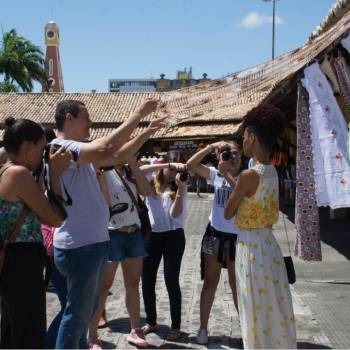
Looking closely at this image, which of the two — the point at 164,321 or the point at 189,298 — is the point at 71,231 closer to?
the point at 164,321

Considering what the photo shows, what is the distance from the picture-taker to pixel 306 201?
22.7ft

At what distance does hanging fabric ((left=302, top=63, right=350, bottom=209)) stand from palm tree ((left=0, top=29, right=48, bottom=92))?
1300 inches

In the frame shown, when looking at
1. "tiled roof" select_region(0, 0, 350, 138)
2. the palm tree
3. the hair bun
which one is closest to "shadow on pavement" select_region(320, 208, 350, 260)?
"tiled roof" select_region(0, 0, 350, 138)

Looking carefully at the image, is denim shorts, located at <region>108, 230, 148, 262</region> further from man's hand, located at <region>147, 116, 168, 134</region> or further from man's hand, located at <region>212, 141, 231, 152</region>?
man's hand, located at <region>147, 116, 168, 134</region>

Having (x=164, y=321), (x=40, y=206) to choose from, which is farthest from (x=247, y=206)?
(x=164, y=321)

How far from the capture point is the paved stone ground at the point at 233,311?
491 cm

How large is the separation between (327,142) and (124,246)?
2816mm

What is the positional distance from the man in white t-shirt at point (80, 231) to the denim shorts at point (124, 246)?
1123 mm

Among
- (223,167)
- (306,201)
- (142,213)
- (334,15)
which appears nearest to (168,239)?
(142,213)

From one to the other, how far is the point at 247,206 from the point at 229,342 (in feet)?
5.43

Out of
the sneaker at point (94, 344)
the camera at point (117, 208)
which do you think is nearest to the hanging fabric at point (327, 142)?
the camera at point (117, 208)

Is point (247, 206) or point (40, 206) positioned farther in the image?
point (247, 206)

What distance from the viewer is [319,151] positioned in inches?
249

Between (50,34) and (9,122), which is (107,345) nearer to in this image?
(9,122)
